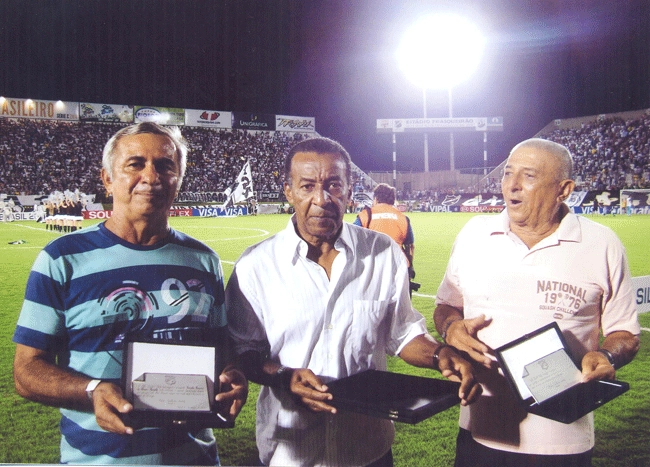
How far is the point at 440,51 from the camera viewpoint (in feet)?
9.40

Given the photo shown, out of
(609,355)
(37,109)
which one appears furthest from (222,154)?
(609,355)

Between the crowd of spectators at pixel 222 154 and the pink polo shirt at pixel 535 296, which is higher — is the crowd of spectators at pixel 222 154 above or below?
above

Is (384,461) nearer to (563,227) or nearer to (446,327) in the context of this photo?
(446,327)

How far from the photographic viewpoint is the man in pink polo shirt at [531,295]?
74.3 inches

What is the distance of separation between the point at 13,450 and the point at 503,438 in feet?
7.71

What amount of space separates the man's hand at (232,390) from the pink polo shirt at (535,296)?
0.93m

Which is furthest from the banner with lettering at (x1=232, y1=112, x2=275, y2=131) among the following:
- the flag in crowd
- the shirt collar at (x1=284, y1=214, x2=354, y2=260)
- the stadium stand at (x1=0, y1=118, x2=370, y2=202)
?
the shirt collar at (x1=284, y1=214, x2=354, y2=260)

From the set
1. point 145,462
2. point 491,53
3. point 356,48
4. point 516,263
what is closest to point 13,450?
point 145,462

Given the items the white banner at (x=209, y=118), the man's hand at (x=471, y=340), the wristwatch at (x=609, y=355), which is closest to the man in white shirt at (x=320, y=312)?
the man's hand at (x=471, y=340)

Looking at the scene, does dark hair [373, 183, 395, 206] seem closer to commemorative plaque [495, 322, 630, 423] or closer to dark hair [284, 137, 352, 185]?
dark hair [284, 137, 352, 185]

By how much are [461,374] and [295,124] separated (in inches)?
61.6

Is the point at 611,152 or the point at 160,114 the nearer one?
the point at 160,114

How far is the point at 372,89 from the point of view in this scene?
2.99 m

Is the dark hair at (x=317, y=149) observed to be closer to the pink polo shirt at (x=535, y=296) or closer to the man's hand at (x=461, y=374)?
the pink polo shirt at (x=535, y=296)
